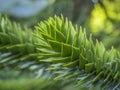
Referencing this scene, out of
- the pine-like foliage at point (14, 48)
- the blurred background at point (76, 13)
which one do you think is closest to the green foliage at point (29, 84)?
the pine-like foliage at point (14, 48)

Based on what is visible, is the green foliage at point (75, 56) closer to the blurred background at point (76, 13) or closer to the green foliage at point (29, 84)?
the green foliage at point (29, 84)

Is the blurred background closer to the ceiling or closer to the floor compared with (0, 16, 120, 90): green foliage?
closer to the ceiling

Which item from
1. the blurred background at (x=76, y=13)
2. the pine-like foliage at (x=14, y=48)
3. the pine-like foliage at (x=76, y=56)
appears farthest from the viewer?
the blurred background at (x=76, y=13)

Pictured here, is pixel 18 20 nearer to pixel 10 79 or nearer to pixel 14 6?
pixel 14 6

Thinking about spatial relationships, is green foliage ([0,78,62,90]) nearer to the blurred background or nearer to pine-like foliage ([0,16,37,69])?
pine-like foliage ([0,16,37,69])

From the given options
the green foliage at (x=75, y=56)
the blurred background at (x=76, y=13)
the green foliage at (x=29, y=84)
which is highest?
the blurred background at (x=76, y=13)

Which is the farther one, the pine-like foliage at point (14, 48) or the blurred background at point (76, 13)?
the blurred background at point (76, 13)

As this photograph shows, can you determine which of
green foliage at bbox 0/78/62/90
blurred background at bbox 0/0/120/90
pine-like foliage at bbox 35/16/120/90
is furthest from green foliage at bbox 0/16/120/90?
blurred background at bbox 0/0/120/90
